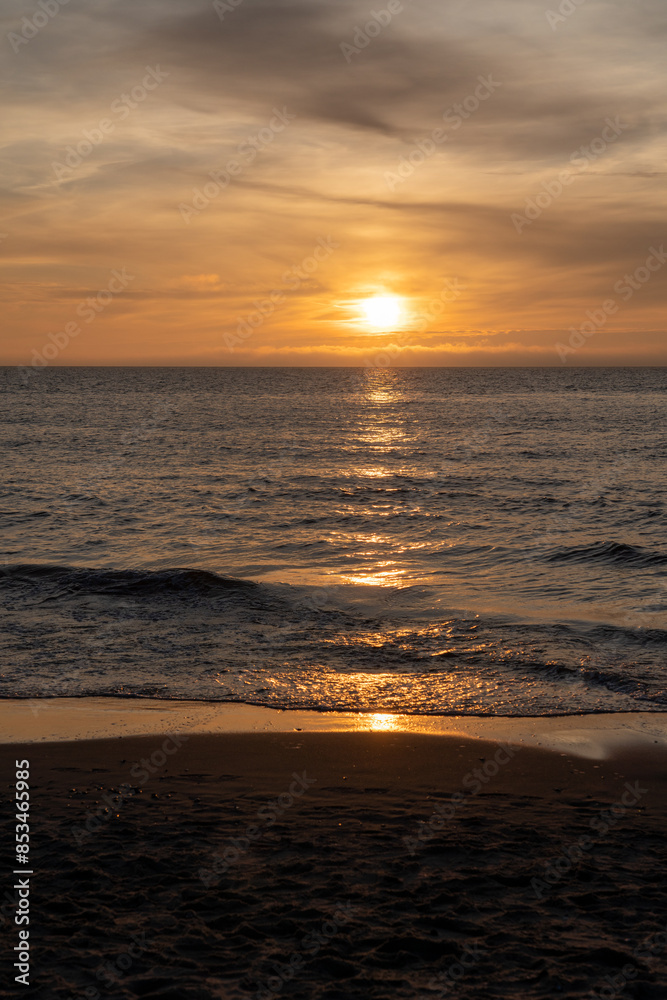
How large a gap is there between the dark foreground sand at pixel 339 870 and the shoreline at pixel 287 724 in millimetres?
309

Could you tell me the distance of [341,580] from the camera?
1627 cm

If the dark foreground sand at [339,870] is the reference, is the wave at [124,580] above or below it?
below

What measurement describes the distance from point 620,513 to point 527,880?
20262mm

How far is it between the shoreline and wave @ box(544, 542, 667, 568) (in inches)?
355

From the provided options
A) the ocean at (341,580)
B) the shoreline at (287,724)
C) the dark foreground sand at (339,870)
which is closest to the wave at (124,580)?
the ocean at (341,580)

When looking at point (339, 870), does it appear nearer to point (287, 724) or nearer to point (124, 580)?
point (287, 724)

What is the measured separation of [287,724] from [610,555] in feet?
39.6

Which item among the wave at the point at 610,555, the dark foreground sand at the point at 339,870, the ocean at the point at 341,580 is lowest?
the wave at the point at 610,555

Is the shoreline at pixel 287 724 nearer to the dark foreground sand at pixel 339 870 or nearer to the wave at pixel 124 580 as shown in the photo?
the dark foreground sand at pixel 339 870

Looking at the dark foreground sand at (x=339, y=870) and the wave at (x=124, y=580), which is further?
the wave at (x=124, y=580)

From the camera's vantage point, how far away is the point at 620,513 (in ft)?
79.2

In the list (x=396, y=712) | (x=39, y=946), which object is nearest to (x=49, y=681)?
(x=396, y=712)

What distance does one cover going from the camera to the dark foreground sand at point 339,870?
459 centimetres

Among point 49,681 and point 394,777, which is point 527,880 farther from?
point 49,681
